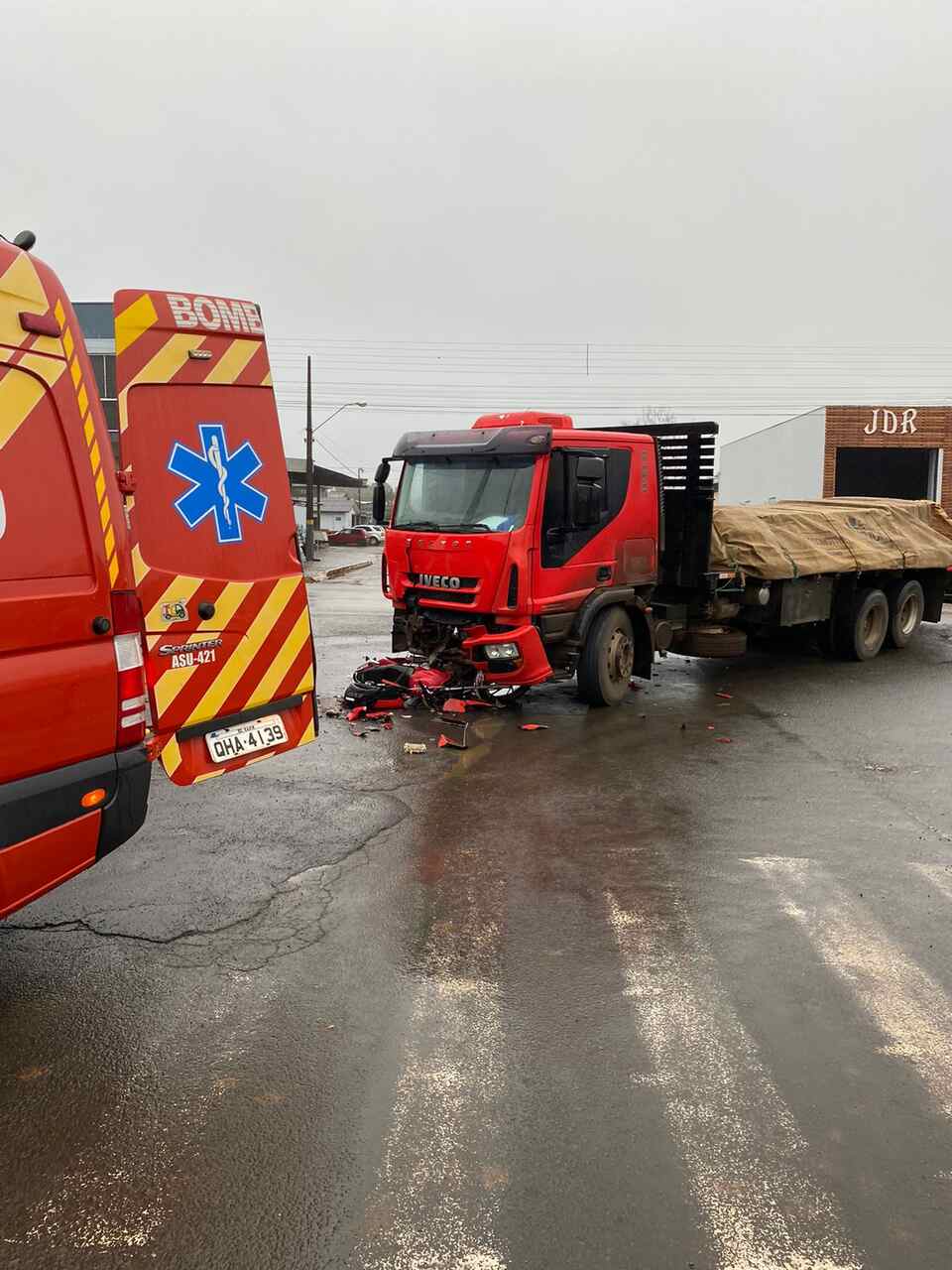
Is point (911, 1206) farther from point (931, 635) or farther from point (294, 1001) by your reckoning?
point (931, 635)

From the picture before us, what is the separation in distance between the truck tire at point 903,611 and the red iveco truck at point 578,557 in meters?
1.54

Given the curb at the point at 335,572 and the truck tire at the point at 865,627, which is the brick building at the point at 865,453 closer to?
the curb at the point at 335,572

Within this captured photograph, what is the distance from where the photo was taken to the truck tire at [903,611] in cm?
1314

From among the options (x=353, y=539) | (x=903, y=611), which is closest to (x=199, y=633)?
(x=903, y=611)

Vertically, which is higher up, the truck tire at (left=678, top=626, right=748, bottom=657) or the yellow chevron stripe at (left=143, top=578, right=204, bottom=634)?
the yellow chevron stripe at (left=143, top=578, right=204, bottom=634)

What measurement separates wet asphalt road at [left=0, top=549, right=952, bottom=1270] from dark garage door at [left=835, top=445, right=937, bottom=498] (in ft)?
94.3

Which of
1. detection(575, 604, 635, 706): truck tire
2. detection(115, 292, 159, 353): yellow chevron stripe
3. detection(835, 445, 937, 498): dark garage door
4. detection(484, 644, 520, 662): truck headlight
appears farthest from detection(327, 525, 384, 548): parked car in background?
detection(115, 292, 159, 353): yellow chevron stripe

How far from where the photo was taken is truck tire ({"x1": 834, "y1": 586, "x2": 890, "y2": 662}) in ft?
40.3

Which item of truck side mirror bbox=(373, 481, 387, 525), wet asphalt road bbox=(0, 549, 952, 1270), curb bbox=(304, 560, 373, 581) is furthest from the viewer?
curb bbox=(304, 560, 373, 581)

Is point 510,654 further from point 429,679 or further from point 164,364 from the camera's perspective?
point 164,364

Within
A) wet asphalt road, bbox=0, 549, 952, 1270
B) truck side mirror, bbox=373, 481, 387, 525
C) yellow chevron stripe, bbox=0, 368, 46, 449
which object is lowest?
wet asphalt road, bbox=0, 549, 952, 1270

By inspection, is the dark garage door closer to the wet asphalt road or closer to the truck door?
the wet asphalt road

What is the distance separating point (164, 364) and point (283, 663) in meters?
1.64

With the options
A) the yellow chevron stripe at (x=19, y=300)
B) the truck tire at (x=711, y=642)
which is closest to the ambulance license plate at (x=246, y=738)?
the yellow chevron stripe at (x=19, y=300)
